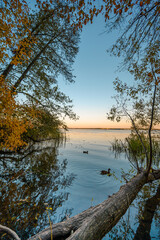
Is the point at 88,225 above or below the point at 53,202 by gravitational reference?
above

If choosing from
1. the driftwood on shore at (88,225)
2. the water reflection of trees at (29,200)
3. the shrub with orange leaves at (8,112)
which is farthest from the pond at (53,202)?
the shrub with orange leaves at (8,112)

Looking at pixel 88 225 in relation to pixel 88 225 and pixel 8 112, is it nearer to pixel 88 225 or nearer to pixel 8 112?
pixel 88 225

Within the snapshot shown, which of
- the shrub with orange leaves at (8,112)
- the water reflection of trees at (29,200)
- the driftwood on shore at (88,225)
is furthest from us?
the shrub with orange leaves at (8,112)

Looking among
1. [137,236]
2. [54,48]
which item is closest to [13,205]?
[137,236]

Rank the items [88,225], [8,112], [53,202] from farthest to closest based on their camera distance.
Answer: [8,112] < [53,202] < [88,225]

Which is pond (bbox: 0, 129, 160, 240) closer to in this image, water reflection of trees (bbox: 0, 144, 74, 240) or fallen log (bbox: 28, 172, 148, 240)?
water reflection of trees (bbox: 0, 144, 74, 240)

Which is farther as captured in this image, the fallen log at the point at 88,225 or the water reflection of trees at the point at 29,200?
the water reflection of trees at the point at 29,200

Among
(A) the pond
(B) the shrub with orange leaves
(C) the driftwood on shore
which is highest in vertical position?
(B) the shrub with orange leaves

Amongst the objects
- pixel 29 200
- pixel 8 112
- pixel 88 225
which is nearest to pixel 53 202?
pixel 29 200

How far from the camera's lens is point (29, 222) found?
2.66m

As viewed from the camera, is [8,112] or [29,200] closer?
[29,200]

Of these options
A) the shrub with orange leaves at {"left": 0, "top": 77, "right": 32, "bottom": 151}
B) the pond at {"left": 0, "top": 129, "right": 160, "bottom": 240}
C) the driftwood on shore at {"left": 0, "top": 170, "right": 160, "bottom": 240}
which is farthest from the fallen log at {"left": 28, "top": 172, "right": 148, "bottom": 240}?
the shrub with orange leaves at {"left": 0, "top": 77, "right": 32, "bottom": 151}

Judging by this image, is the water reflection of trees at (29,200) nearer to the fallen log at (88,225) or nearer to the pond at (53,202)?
the pond at (53,202)

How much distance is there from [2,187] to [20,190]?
0.71m
